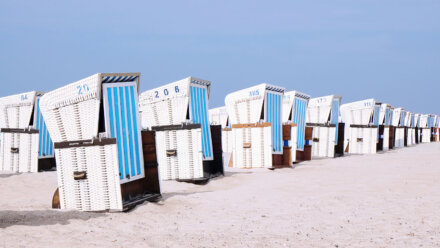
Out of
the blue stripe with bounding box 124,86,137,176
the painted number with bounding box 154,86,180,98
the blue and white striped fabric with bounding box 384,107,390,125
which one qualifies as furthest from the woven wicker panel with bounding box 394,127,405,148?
the blue stripe with bounding box 124,86,137,176

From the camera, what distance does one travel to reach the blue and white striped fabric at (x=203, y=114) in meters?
13.3

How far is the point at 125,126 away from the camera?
356 inches

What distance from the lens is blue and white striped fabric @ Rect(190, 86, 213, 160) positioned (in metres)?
13.3

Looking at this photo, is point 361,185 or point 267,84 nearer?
point 361,185

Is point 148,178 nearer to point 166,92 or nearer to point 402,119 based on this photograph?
point 166,92

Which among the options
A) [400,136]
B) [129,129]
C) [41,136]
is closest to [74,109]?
[129,129]

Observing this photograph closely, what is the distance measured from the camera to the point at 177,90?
517 inches

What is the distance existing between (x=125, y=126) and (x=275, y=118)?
8.90m

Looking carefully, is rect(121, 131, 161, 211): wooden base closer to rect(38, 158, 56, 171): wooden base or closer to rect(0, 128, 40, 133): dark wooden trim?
rect(38, 158, 56, 171): wooden base

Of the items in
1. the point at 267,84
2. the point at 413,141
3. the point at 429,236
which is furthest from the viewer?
the point at 413,141

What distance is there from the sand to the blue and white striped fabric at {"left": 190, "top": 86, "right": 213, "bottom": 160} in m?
1.59

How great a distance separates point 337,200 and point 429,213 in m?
2.06

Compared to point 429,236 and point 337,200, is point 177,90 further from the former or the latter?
point 429,236

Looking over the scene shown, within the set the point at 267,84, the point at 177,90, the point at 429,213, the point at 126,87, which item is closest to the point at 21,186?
the point at 177,90
